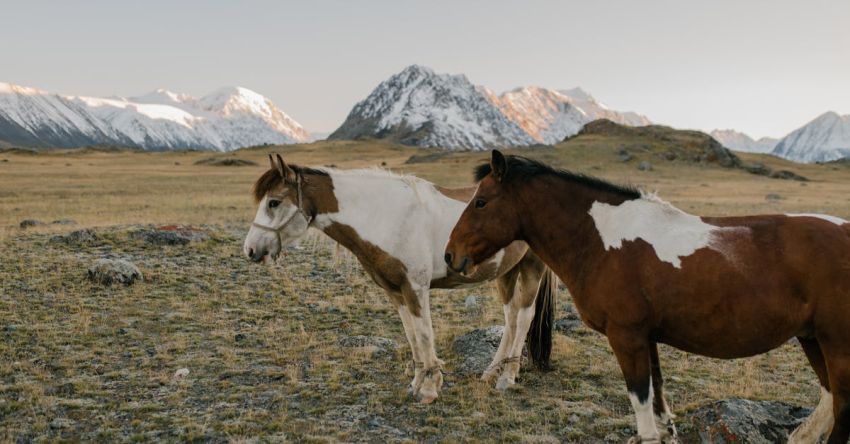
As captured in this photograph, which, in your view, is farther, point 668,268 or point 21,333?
point 21,333

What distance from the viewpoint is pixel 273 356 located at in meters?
8.63

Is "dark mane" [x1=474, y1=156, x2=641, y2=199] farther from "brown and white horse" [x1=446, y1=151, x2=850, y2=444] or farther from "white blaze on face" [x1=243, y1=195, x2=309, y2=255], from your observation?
"white blaze on face" [x1=243, y1=195, x2=309, y2=255]

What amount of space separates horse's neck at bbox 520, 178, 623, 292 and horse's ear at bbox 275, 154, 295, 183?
306cm

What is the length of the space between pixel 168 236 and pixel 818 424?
17328 mm

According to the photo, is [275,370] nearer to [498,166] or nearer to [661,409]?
[498,166]

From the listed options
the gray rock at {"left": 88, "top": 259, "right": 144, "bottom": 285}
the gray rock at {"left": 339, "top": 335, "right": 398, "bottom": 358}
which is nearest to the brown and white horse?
the gray rock at {"left": 339, "top": 335, "right": 398, "bottom": 358}

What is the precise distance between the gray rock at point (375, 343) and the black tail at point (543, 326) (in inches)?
88.5

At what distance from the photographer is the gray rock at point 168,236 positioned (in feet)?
56.6

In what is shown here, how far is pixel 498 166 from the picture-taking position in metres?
5.31

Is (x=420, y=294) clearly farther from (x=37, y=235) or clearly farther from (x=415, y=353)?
(x=37, y=235)

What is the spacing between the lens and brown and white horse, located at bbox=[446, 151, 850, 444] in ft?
14.8

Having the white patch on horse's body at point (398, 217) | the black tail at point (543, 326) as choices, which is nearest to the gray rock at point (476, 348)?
the black tail at point (543, 326)

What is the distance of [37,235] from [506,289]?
58.4ft

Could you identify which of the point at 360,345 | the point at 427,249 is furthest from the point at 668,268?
the point at 360,345
